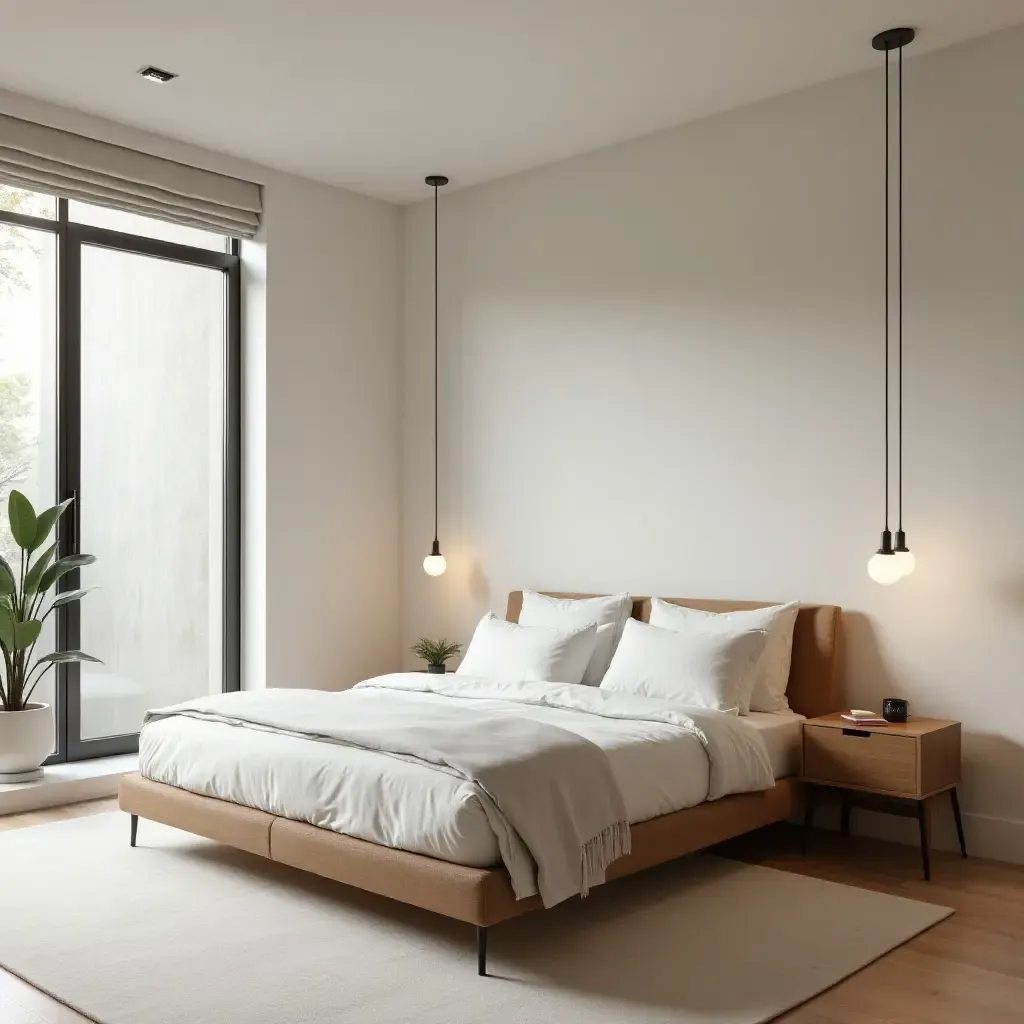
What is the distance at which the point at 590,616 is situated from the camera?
4.95m

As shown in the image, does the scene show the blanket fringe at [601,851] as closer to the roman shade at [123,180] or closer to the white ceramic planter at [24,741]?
the white ceramic planter at [24,741]

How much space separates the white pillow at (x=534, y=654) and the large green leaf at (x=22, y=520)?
191cm

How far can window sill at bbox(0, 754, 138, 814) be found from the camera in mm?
4617

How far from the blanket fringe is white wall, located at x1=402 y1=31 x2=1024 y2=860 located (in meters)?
1.58

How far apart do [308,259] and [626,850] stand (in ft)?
12.0

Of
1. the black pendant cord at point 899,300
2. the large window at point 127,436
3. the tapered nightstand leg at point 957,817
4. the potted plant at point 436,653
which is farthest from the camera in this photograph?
the potted plant at point 436,653

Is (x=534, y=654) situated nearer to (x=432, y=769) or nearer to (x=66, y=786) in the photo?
(x=432, y=769)

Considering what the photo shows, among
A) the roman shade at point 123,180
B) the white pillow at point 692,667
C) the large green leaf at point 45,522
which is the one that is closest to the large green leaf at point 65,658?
the large green leaf at point 45,522

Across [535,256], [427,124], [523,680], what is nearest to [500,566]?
[523,680]

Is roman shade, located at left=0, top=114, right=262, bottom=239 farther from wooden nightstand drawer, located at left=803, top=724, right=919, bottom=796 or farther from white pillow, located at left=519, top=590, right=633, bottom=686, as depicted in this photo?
wooden nightstand drawer, located at left=803, top=724, right=919, bottom=796

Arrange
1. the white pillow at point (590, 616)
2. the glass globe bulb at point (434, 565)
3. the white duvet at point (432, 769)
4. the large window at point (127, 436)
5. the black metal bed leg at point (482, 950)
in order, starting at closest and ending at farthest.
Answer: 1. the black metal bed leg at point (482, 950)
2. the white duvet at point (432, 769)
3. the white pillow at point (590, 616)
4. the large window at point (127, 436)
5. the glass globe bulb at point (434, 565)

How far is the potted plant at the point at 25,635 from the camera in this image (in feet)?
15.2

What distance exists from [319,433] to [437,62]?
2109 millimetres

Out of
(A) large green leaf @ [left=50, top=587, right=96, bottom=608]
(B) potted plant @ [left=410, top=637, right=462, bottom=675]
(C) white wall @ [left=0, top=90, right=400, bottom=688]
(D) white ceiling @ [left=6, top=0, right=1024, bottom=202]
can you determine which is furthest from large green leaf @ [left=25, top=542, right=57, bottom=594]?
(D) white ceiling @ [left=6, top=0, right=1024, bottom=202]
